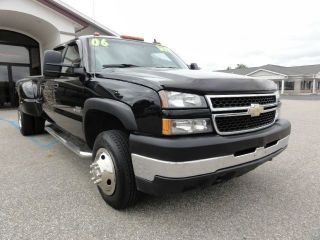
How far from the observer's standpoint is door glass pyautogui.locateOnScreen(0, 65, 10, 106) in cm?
1396

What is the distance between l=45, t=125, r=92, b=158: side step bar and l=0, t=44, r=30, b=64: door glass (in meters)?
10.8

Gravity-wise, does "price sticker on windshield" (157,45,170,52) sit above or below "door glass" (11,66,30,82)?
above

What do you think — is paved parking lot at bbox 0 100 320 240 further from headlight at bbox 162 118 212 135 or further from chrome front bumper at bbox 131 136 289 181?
headlight at bbox 162 118 212 135

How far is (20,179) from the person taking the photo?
3607mm

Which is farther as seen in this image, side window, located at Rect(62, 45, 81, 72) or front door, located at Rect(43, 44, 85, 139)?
side window, located at Rect(62, 45, 81, 72)

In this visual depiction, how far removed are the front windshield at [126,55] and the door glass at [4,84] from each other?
41.4 feet

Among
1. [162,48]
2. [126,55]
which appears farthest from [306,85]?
[126,55]

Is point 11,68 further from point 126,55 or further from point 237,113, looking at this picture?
point 237,113

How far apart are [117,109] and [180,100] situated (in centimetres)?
61

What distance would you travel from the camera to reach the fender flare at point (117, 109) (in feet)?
7.68

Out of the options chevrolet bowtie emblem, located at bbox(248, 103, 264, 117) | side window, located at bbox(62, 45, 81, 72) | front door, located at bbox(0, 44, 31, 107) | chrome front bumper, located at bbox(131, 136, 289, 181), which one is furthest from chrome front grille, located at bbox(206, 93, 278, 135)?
front door, located at bbox(0, 44, 31, 107)

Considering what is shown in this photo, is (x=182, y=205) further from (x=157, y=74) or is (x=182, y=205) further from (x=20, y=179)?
(x=20, y=179)

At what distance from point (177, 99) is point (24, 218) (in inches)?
73.0

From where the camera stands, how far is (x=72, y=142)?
413cm
